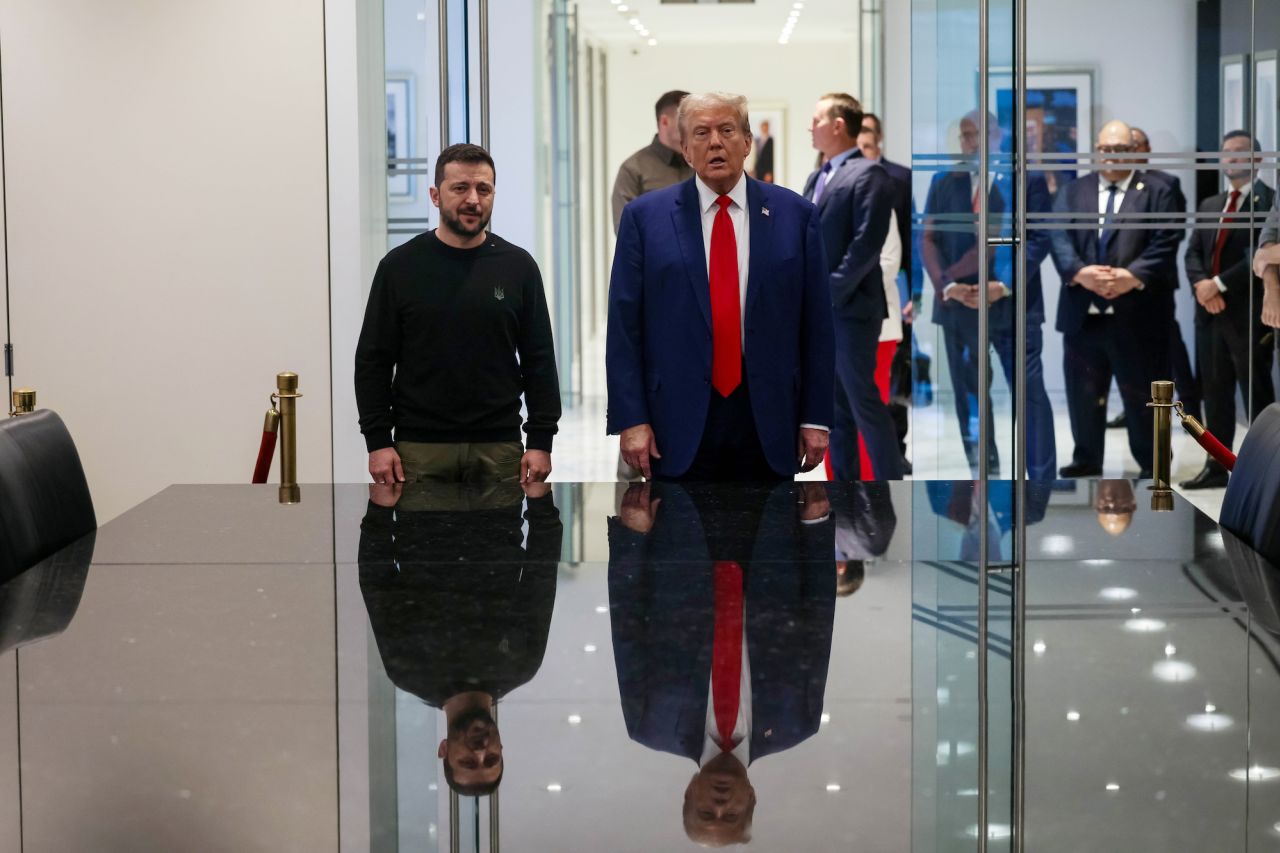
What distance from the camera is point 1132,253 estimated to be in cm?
664

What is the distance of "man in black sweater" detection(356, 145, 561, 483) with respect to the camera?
13.0 feet

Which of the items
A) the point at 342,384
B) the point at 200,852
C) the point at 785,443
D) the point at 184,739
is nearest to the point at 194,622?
the point at 184,739

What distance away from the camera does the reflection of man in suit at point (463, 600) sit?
4.99 ft

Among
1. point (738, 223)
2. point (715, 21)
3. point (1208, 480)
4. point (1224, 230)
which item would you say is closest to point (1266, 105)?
point (1224, 230)

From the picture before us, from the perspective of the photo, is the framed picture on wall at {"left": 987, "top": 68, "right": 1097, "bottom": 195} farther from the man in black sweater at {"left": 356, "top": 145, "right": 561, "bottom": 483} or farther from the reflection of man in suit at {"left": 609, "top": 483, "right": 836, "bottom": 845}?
the reflection of man in suit at {"left": 609, "top": 483, "right": 836, "bottom": 845}

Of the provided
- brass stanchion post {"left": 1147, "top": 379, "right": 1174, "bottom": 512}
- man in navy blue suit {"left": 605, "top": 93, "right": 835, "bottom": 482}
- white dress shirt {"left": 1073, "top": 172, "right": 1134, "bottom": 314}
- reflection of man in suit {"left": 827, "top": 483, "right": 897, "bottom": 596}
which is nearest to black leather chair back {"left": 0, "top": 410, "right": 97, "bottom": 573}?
reflection of man in suit {"left": 827, "top": 483, "right": 897, "bottom": 596}

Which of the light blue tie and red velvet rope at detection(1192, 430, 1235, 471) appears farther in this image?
the light blue tie

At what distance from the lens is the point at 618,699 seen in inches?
62.5

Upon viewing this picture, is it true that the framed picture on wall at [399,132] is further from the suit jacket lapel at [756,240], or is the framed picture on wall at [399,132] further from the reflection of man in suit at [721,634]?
the reflection of man in suit at [721,634]

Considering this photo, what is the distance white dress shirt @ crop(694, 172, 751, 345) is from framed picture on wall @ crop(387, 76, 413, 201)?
243 centimetres

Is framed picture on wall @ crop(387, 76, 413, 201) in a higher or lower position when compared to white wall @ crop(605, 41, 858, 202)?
lower

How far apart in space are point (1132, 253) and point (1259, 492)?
4378 millimetres

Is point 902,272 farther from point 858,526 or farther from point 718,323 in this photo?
point 858,526

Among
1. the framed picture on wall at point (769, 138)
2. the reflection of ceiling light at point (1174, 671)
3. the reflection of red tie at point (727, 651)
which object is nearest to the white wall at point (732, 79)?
the framed picture on wall at point (769, 138)
